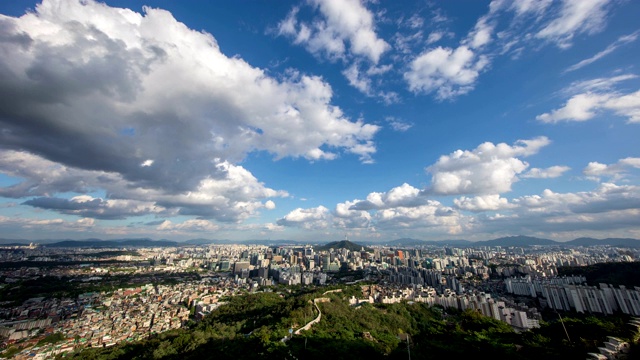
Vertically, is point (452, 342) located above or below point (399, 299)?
above

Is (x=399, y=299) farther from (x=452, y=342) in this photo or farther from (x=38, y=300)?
(x=38, y=300)

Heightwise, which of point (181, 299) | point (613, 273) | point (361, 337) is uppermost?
point (613, 273)

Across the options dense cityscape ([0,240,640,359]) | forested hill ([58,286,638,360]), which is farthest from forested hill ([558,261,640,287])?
forested hill ([58,286,638,360])

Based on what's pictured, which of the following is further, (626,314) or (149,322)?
(149,322)

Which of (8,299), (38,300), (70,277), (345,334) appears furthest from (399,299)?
(70,277)

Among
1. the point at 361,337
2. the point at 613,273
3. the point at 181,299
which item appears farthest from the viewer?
the point at 613,273

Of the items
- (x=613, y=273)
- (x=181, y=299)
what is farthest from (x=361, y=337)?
(x=613, y=273)

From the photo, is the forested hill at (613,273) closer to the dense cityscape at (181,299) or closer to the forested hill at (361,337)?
the dense cityscape at (181,299)

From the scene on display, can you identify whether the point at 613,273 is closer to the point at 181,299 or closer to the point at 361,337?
the point at 361,337

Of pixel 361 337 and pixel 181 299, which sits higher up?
pixel 361 337
